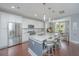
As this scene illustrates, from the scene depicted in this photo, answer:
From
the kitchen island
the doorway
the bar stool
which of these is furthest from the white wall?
the bar stool

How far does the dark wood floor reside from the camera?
100.0 inches

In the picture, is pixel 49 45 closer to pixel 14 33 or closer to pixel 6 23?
pixel 14 33

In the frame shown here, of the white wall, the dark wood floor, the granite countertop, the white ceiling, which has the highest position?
the white ceiling

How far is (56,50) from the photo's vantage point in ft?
8.44

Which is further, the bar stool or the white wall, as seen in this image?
the bar stool

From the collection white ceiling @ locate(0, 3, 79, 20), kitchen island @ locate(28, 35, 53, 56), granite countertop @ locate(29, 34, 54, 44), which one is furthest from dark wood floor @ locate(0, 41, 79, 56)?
white ceiling @ locate(0, 3, 79, 20)

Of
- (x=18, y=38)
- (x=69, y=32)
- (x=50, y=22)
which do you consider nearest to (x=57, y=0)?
(x=50, y=22)

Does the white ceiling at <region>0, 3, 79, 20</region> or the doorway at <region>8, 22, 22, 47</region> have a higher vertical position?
the white ceiling at <region>0, 3, 79, 20</region>

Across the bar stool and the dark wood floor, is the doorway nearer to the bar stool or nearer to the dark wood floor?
the dark wood floor

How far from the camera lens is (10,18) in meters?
2.51

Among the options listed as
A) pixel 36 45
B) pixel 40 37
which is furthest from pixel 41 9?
pixel 36 45

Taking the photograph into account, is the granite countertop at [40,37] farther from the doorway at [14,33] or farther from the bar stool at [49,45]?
the doorway at [14,33]

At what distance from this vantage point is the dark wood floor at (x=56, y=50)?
8.33ft

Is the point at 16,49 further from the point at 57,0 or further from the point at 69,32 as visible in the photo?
the point at 57,0
